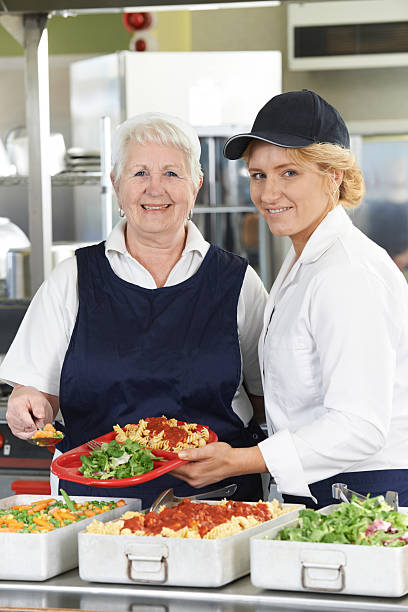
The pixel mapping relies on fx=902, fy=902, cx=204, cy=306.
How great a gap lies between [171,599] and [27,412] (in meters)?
0.79

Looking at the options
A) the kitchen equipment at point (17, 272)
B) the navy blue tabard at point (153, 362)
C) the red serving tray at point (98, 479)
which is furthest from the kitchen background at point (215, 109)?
the red serving tray at point (98, 479)

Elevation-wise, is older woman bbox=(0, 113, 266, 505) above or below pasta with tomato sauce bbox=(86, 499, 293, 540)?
above

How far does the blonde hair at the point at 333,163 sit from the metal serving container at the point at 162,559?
780mm

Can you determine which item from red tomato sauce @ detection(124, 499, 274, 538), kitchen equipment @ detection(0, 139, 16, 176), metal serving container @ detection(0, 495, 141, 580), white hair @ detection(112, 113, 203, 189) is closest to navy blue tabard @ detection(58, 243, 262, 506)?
white hair @ detection(112, 113, 203, 189)

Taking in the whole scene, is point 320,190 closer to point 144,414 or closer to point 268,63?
point 144,414

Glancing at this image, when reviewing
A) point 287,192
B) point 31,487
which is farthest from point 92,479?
point 31,487

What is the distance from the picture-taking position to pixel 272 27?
19.5 ft

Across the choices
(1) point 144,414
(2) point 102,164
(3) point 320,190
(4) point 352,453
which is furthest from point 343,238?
(2) point 102,164

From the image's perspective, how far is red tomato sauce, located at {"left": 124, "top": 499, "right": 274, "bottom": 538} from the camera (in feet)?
4.83

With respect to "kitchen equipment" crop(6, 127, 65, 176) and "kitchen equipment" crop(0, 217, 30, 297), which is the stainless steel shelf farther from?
"kitchen equipment" crop(0, 217, 30, 297)

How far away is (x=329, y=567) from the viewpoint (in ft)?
4.47

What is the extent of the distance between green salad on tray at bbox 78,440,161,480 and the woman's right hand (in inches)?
12.9

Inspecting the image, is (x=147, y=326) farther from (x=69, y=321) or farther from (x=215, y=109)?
(x=215, y=109)

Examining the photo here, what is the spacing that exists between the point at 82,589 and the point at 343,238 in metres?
0.87
